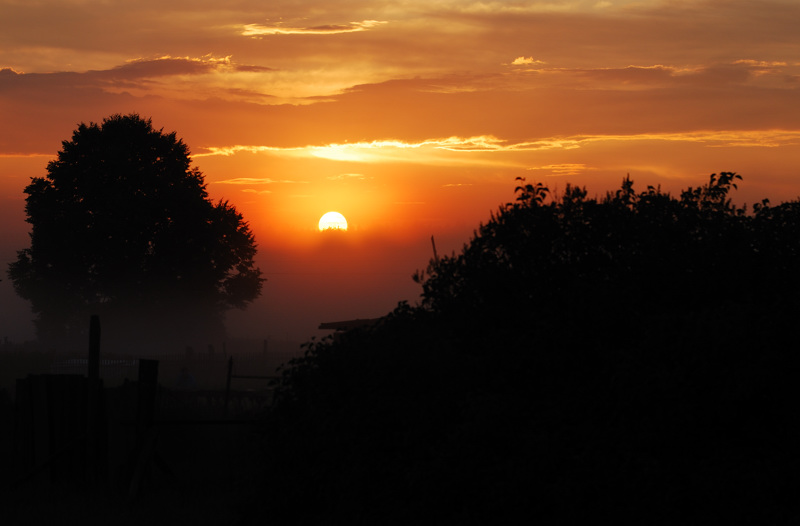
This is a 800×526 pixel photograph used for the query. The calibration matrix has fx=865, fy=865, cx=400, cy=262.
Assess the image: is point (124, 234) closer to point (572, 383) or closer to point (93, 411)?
point (93, 411)

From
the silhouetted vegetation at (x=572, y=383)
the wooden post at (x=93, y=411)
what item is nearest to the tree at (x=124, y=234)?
the wooden post at (x=93, y=411)

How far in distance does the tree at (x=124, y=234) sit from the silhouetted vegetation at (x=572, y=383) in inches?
1701

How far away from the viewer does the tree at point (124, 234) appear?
5238cm

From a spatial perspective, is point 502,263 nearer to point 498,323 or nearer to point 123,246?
point 498,323

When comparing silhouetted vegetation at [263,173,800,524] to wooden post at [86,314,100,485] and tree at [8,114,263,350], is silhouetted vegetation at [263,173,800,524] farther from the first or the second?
tree at [8,114,263,350]

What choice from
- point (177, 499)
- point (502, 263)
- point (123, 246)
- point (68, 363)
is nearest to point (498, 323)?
point (502, 263)

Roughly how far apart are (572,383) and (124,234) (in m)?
46.6

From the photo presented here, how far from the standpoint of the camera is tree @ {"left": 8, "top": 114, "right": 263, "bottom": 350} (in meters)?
52.4

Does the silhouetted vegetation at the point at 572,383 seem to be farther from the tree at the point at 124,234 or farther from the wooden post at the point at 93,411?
the tree at the point at 124,234

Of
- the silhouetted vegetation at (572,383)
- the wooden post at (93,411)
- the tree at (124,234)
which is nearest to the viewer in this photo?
the silhouetted vegetation at (572,383)

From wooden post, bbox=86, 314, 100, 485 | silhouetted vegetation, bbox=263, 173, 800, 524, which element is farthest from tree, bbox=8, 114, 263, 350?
silhouetted vegetation, bbox=263, 173, 800, 524

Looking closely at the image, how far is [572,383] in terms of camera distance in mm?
9680

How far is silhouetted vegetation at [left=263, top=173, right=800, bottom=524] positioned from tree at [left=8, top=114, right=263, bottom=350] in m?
43.2

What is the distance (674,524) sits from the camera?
27.2 feet
